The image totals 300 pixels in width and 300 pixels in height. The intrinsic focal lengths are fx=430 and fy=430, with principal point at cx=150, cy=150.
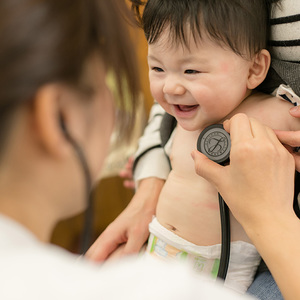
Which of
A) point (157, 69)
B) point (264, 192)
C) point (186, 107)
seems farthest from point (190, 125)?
point (264, 192)

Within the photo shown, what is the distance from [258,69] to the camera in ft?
3.11

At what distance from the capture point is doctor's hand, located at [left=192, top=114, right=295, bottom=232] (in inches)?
31.0

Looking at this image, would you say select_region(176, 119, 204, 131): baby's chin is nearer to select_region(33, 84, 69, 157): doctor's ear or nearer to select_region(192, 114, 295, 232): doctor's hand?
select_region(192, 114, 295, 232): doctor's hand

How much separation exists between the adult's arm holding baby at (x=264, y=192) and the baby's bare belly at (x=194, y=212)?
136mm

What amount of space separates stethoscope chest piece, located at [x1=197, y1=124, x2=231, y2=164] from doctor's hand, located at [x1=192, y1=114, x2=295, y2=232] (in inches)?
1.9

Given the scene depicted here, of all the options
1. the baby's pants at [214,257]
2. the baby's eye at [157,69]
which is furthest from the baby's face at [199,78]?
the baby's pants at [214,257]

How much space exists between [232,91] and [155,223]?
1.25 ft

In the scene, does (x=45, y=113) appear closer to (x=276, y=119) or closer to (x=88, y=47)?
(x=88, y=47)

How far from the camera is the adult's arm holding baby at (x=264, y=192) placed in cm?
75

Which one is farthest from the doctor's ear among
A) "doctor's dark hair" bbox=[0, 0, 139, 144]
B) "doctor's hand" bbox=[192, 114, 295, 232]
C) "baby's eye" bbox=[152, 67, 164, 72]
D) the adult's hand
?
the adult's hand

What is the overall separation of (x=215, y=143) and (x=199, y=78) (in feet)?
0.47

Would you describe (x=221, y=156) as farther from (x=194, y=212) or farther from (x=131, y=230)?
(x=131, y=230)

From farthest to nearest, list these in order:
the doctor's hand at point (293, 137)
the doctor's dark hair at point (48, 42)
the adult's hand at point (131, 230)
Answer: the adult's hand at point (131, 230)
the doctor's hand at point (293, 137)
the doctor's dark hair at point (48, 42)

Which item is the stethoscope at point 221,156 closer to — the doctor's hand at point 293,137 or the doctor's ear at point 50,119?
the doctor's hand at point 293,137
